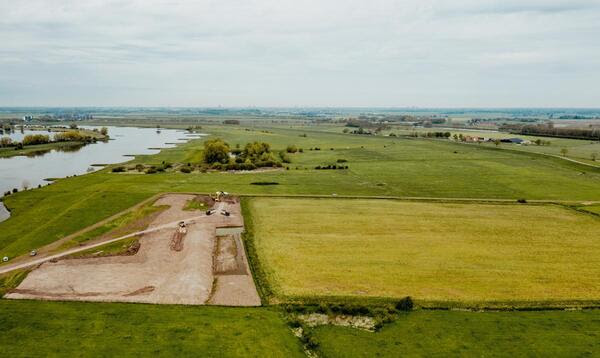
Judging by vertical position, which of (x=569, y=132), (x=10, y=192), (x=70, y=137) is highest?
(x=569, y=132)

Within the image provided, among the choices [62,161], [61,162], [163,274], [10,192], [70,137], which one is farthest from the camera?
[70,137]

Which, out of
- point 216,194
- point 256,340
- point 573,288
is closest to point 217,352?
point 256,340

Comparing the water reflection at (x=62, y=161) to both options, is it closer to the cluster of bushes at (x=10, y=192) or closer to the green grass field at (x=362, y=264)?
the cluster of bushes at (x=10, y=192)

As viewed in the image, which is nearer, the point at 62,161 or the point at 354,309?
the point at 354,309

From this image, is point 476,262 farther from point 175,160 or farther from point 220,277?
point 175,160

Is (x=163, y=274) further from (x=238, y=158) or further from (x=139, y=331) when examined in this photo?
(x=238, y=158)

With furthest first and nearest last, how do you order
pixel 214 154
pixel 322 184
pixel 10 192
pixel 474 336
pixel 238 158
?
pixel 238 158 < pixel 214 154 < pixel 322 184 < pixel 10 192 < pixel 474 336

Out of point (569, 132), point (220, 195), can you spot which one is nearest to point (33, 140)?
point (220, 195)
